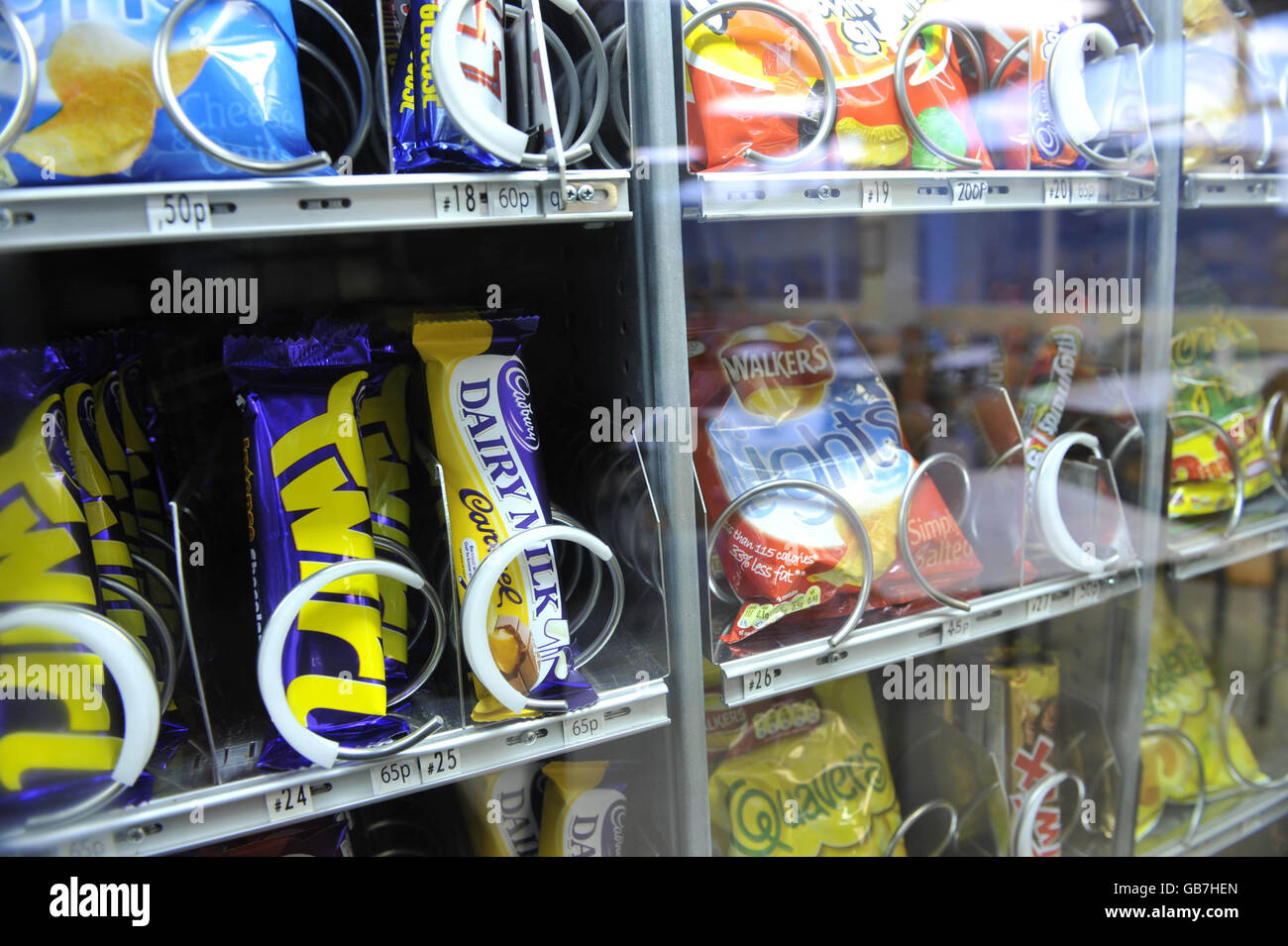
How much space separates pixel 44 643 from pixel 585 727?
1.63 feet

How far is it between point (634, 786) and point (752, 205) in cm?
71

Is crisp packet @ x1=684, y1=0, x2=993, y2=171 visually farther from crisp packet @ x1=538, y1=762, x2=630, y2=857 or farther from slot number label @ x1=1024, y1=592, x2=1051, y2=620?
crisp packet @ x1=538, y1=762, x2=630, y2=857

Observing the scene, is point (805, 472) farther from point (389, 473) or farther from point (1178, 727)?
point (1178, 727)

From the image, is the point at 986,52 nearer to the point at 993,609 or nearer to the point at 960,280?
the point at 960,280

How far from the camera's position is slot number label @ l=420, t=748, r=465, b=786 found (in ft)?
2.47

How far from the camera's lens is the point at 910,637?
37.3 inches

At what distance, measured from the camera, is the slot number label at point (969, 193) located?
3.01 ft

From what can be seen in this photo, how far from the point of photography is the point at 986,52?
107 cm

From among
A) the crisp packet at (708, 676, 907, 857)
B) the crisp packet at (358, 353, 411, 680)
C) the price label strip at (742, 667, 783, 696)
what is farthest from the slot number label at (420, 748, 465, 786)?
the crisp packet at (708, 676, 907, 857)

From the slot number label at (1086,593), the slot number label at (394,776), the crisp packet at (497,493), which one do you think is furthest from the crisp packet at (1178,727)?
the slot number label at (394,776)

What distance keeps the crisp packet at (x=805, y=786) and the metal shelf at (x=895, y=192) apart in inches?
27.2
